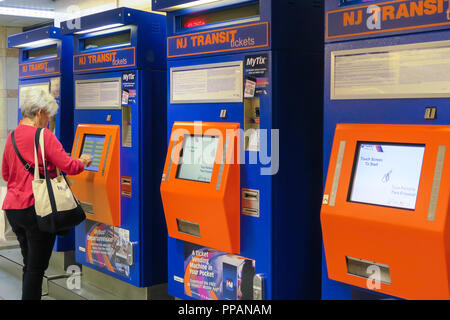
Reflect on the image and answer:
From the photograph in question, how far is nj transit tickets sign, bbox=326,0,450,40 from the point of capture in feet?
7.36

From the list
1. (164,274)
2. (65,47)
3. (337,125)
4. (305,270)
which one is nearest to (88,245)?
(164,274)

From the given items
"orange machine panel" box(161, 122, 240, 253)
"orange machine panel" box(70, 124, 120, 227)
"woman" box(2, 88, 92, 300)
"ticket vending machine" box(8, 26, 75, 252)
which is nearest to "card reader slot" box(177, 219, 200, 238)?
"orange machine panel" box(161, 122, 240, 253)

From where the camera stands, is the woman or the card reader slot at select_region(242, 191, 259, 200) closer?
the card reader slot at select_region(242, 191, 259, 200)

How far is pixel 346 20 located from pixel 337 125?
19.0 inches

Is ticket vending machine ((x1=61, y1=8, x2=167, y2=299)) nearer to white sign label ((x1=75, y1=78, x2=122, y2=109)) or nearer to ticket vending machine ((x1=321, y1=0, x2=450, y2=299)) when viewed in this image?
white sign label ((x1=75, y1=78, x2=122, y2=109))

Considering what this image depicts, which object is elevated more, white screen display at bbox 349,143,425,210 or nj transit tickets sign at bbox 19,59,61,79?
nj transit tickets sign at bbox 19,59,61,79

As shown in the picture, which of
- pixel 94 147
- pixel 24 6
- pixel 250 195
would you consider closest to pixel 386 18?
pixel 250 195

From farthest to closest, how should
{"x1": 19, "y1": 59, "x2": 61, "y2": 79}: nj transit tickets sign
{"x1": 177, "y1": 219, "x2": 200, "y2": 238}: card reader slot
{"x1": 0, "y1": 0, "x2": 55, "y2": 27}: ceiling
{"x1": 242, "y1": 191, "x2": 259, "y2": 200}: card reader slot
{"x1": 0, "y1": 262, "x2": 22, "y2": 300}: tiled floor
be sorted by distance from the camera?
{"x1": 0, "y1": 0, "x2": 55, "y2": 27}: ceiling < {"x1": 19, "y1": 59, "x2": 61, "y2": 79}: nj transit tickets sign < {"x1": 0, "y1": 262, "x2": 22, "y2": 300}: tiled floor < {"x1": 177, "y1": 219, "x2": 200, "y2": 238}: card reader slot < {"x1": 242, "y1": 191, "x2": 259, "y2": 200}: card reader slot

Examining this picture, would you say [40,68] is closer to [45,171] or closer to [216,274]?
[45,171]

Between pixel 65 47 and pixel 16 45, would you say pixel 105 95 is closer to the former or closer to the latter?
pixel 65 47

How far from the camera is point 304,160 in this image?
9.96 feet

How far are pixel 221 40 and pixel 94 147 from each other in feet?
5.31


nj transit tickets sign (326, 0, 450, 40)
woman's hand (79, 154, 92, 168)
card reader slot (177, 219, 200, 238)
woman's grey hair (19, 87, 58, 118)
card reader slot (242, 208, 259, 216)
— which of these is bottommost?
card reader slot (177, 219, 200, 238)

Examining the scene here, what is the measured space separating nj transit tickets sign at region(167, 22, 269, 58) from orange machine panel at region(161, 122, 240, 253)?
43 cm
